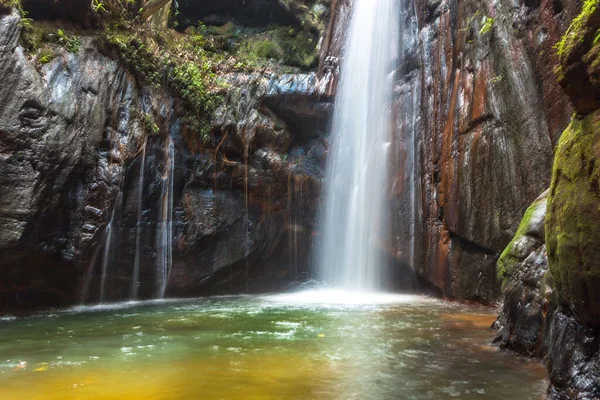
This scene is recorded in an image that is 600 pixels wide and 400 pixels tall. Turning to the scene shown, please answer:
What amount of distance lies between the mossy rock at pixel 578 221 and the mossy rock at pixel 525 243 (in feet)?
7.14

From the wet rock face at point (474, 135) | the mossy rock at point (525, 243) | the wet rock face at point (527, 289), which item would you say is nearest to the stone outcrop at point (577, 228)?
the wet rock face at point (527, 289)

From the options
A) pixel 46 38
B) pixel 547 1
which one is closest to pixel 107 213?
pixel 46 38

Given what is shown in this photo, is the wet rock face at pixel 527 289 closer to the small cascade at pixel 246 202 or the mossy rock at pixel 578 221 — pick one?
the mossy rock at pixel 578 221

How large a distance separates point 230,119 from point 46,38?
537cm

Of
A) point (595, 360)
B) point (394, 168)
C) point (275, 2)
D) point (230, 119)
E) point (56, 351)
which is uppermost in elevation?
point (275, 2)

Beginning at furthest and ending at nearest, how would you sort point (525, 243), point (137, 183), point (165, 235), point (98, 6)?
point (165, 235) → point (137, 183) → point (98, 6) → point (525, 243)

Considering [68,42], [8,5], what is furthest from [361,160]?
[8,5]

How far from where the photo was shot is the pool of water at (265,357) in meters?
4.12

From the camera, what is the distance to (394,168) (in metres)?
13.4

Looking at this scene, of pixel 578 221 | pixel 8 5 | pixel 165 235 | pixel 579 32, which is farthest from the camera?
pixel 165 235

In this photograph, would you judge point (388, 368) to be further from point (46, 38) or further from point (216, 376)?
point (46, 38)

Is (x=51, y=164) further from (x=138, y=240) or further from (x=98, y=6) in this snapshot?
(x=98, y=6)

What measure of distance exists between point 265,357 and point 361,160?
395 inches

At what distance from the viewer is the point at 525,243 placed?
6434mm
